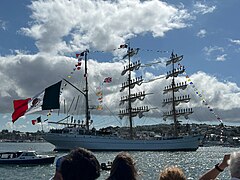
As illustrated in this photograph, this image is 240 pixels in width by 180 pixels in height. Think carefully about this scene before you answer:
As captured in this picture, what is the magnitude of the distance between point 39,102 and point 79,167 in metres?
44.7

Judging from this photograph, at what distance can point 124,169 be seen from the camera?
4.24m

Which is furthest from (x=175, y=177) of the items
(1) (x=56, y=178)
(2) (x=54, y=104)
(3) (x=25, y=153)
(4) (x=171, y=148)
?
(4) (x=171, y=148)

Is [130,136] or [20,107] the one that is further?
[130,136]

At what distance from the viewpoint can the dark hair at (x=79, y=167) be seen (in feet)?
12.2

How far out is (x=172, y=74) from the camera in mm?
95125

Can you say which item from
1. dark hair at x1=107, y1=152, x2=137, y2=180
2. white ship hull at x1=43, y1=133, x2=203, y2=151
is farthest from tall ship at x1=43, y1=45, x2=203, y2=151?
dark hair at x1=107, y1=152, x2=137, y2=180

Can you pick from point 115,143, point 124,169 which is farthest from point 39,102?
point 124,169

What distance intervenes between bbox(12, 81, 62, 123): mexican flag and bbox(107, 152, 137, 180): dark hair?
1364 inches

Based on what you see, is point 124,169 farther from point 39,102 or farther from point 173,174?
point 39,102

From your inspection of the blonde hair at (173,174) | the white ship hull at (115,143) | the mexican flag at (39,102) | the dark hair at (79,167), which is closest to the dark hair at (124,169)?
the blonde hair at (173,174)

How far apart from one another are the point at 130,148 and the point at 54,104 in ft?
88.7

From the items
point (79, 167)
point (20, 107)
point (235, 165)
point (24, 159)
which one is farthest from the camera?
point (20, 107)

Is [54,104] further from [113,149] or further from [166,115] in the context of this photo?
[166,115]

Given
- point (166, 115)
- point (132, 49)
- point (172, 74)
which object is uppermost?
point (132, 49)
